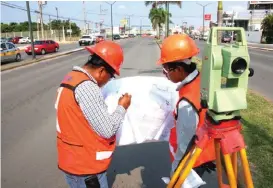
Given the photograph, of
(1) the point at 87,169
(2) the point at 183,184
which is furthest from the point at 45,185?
(2) the point at 183,184

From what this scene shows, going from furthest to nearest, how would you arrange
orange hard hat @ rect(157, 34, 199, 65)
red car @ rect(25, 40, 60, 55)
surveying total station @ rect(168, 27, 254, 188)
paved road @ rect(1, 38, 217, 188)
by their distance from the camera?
red car @ rect(25, 40, 60, 55)
paved road @ rect(1, 38, 217, 188)
orange hard hat @ rect(157, 34, 199, 65)
surveying total station @ rect(168, 27, 254, 188)

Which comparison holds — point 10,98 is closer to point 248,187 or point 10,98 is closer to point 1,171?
point 1,171

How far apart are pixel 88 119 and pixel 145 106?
830mm

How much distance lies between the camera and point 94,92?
1908 mm

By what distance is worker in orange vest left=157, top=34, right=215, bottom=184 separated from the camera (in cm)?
189

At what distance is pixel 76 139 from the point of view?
6.63 ft

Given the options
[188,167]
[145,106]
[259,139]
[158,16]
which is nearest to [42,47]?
[259,139]

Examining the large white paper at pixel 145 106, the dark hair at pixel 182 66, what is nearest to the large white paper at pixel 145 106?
the large white paper at pixel 145 106

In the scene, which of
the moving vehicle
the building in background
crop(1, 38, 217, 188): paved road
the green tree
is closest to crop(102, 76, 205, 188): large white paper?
crop(1, 38, 217, 188): paved road

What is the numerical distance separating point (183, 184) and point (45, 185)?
2534mm

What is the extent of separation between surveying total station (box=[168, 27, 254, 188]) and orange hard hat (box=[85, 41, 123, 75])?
0.68 metres

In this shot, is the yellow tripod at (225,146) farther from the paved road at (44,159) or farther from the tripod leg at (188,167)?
the paved road at (44,159)

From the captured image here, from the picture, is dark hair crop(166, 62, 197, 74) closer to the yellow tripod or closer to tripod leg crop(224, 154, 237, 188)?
the yellow tripod

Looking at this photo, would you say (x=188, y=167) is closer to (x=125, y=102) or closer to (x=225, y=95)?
(x=225, y=95)
